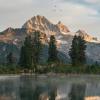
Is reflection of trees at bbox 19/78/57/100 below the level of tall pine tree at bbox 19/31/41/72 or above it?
below

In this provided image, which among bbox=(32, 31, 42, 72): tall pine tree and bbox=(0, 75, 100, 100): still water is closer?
bbox=(0, 75, 100, 100): still water

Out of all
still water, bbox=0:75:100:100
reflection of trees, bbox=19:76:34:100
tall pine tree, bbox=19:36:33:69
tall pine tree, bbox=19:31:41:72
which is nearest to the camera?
reflection of trees, bbox=19:76:34:100

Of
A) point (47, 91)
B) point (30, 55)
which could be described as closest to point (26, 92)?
point (47, 91)

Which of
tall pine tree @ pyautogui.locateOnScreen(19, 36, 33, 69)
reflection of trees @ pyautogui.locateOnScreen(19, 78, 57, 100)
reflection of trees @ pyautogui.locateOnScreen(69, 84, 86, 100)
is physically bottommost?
reflection of trees @ pyautogui.locateOnScreen(69, 84, 86, 100)

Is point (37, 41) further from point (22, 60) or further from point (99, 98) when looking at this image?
point (99, 98)

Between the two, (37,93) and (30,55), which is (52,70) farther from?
(37,93)

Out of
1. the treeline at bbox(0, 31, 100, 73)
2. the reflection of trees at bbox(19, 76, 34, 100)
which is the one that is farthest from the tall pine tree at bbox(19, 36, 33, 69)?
the reflection of trees at bbox(19, 76, 34, 100)

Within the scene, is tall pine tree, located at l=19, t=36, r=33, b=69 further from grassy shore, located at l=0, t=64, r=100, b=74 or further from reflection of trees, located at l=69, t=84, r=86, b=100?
reflection of trees, located at l=69, t=84, r=86, b=100

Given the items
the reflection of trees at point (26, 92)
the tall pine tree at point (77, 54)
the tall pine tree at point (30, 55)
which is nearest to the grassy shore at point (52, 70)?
the tall pine tree at point (30, 55)

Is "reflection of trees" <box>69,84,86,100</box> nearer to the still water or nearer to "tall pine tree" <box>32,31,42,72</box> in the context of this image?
the still water

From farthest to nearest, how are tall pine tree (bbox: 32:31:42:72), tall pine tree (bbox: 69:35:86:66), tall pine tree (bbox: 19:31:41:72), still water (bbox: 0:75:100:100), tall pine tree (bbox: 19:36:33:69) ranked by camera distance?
tall pine tree (bbox: 69:35:86:66) < tall pine tree (bbox: 32:31:42:72) < tall pine tree (bbox: 19:36:33:69) < tall pine tree (bbox: 19:31:41:72) < still water (bbox: 0:75:100:100)

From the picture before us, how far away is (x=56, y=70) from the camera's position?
147750mm

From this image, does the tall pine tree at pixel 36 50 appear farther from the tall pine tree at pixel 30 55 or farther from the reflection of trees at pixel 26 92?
the reflection of trees at pixel 26 92

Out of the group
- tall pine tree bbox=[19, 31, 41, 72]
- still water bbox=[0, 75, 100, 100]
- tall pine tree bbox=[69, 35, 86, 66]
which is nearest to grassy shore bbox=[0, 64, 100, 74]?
tall pine tree bbox=[19, 31, 41, 72]
